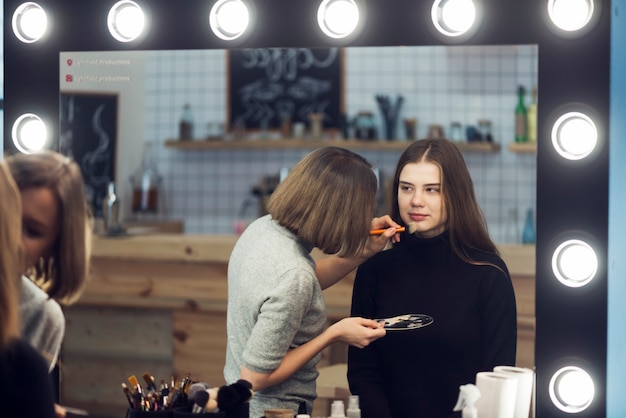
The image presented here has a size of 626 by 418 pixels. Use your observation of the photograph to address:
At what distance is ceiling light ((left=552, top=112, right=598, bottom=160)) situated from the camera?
1.68 m

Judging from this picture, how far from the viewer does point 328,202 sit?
1.69 meters

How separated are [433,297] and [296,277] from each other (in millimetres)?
270

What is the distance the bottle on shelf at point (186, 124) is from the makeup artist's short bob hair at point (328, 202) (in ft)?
10.2

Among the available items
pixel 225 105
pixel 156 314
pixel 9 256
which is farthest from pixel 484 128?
pixel 9 256

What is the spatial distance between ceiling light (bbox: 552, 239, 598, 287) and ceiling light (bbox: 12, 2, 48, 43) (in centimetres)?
115

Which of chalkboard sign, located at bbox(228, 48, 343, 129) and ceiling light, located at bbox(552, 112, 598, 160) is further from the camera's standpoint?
chalkboard sign, located at bbox(228, 48, 343, 129)

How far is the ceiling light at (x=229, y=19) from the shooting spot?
1.83m

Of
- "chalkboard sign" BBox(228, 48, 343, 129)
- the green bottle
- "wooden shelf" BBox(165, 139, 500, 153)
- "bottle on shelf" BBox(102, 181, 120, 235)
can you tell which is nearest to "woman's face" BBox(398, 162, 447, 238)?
"bottle on shelf" BBox(102, 181, 120, 235)

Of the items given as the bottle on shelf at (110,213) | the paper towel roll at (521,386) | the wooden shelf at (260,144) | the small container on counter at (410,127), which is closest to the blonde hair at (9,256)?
the paper towel roll at (521,386)

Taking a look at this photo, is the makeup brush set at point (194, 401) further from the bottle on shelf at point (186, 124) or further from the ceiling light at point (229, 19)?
the bottle on shelf at point (186, 124)

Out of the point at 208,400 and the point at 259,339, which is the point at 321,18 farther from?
the point at 208,400

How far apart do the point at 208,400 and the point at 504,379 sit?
0.51 m

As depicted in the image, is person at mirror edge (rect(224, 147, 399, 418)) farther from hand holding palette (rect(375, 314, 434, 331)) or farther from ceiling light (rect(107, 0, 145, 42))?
ceiling light (rect(107, 0, 145, 42))

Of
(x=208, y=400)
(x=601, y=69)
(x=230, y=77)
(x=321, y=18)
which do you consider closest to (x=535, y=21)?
(x=601, y=69)
